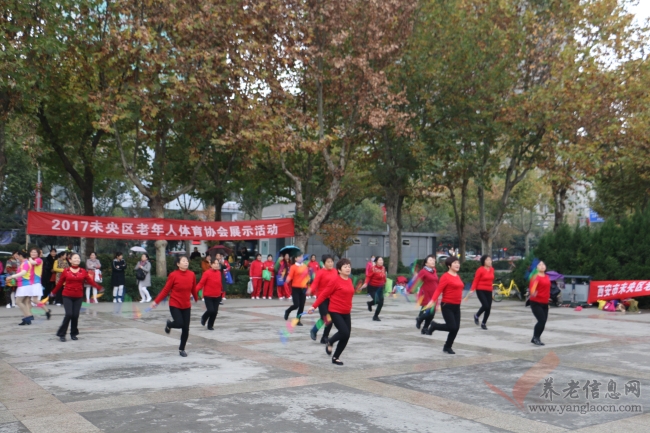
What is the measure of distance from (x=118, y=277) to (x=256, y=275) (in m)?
5.22

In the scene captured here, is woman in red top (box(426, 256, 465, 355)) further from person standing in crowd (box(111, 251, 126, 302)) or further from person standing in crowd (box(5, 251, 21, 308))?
person standing in crowd (box(5, 251, 21, 308))

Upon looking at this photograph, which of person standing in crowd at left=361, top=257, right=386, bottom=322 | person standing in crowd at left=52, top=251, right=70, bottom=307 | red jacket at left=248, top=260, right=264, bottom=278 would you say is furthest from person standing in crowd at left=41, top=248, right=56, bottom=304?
person standing in crowd at left=361, top=257, right=386, bottom=322

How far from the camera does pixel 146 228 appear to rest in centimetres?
2273

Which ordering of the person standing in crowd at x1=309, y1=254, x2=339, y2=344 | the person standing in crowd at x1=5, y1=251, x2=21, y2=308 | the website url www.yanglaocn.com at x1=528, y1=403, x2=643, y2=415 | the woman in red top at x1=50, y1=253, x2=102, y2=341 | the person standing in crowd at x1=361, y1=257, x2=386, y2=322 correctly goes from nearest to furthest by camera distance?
the website url www.yanglaocn.com at x1=528, y1=403, x2=643, y2=415
the person standing in crowd at x1=309, y1=254, x2=339, y2=344
the woman in red top at x1=50, y1=253, x2=102, y2=341
the person standing in crowd at x1=361, y1=257, x2=386, y2=322
the person standing in crowd at x1=5, y1=251, x2=21, y2=308

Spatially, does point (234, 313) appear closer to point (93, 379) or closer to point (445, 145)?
point (93, 379)

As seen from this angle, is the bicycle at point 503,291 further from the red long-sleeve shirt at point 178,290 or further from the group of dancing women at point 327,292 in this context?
the red long-sleeve shirt at point 178,290

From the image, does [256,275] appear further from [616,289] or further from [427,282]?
[616,289]

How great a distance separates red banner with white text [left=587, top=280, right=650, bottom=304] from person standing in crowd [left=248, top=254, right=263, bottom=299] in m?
11.3

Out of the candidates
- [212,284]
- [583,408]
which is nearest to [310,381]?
[583,408]

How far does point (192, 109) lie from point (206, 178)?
8.91 meters

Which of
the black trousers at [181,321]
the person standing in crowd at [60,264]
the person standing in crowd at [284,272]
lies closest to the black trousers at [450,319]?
the black trousers at [181,321]

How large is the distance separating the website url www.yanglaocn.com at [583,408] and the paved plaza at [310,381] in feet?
0.17

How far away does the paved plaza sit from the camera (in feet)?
21.8

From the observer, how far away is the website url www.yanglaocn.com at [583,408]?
23.7 ft
